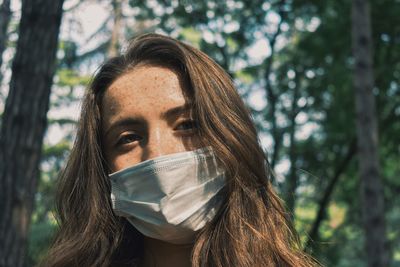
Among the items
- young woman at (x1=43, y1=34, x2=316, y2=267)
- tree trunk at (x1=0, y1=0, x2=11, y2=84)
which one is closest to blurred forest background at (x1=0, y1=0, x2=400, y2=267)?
tree trunk at (x1=0, y1=0, x2=11, y2=84)

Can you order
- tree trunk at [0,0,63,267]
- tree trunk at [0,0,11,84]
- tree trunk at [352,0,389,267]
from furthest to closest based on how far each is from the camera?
tree trunk at [352,0,389,267] → tree trunk at [0,0,11,84] → tree trunk at [0,0,63,267]

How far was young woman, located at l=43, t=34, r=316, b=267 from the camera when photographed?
1.97 m

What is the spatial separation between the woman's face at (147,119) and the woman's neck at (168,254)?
0.25 metres

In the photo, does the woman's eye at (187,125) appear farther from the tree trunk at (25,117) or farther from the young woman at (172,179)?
the tree trunk at (25,117)

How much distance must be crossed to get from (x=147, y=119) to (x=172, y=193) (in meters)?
0.22

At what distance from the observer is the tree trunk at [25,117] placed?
4.32 meters

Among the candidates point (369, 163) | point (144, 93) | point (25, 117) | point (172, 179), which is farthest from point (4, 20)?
point (369, 163)

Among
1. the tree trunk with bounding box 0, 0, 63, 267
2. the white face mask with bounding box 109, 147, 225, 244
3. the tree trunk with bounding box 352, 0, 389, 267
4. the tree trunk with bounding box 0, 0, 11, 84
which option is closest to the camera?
the white face mask with bounding box 109, 147, 225, 244

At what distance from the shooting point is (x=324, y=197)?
44.5 feet

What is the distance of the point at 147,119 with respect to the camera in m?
1.98

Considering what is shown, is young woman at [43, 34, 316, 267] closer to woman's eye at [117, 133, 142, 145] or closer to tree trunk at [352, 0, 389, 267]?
woman's eye at [117, 133, 142, 145]

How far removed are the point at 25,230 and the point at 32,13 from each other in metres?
1.33

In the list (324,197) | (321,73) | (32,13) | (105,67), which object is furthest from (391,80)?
(105,67)

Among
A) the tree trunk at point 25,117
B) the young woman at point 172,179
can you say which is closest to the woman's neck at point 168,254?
the young woman at point 172,179
